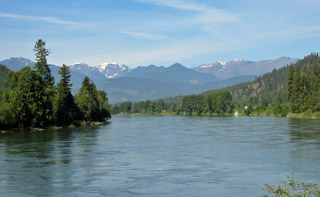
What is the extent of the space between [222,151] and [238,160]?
7268 millimetres

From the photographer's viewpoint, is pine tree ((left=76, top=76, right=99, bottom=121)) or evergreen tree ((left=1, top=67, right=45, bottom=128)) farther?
pine tree ((left=76, top=76, right=99, bottom=121))

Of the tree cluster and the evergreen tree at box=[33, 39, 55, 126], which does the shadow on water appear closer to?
the evergreen tree at box=[33, 39, 55, 126]

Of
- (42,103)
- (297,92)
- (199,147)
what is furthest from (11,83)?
(297,92)

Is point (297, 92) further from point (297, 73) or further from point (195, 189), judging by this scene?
point (195, 189)

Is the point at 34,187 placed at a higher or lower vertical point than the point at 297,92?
lower

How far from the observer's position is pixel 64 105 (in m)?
101

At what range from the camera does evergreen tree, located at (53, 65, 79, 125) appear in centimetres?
9806

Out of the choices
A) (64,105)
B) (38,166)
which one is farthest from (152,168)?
(64,105)

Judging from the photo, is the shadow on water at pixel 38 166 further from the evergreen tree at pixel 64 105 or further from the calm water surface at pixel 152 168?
the evergreen tree at pixel 64 105

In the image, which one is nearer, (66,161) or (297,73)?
(66,161)

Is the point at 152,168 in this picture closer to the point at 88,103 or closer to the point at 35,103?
the point at 35,103

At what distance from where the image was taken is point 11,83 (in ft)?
290

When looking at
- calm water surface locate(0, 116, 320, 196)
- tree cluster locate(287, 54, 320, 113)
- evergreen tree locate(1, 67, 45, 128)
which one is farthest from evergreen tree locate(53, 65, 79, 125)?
tree cluster locate(287, 54, 320, 113)

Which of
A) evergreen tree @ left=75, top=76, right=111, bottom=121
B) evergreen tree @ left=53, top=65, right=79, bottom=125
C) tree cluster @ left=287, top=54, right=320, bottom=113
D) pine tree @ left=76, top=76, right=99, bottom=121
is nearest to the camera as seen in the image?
evergreen tree @ left=53, top=65, right=79, bottom=125
